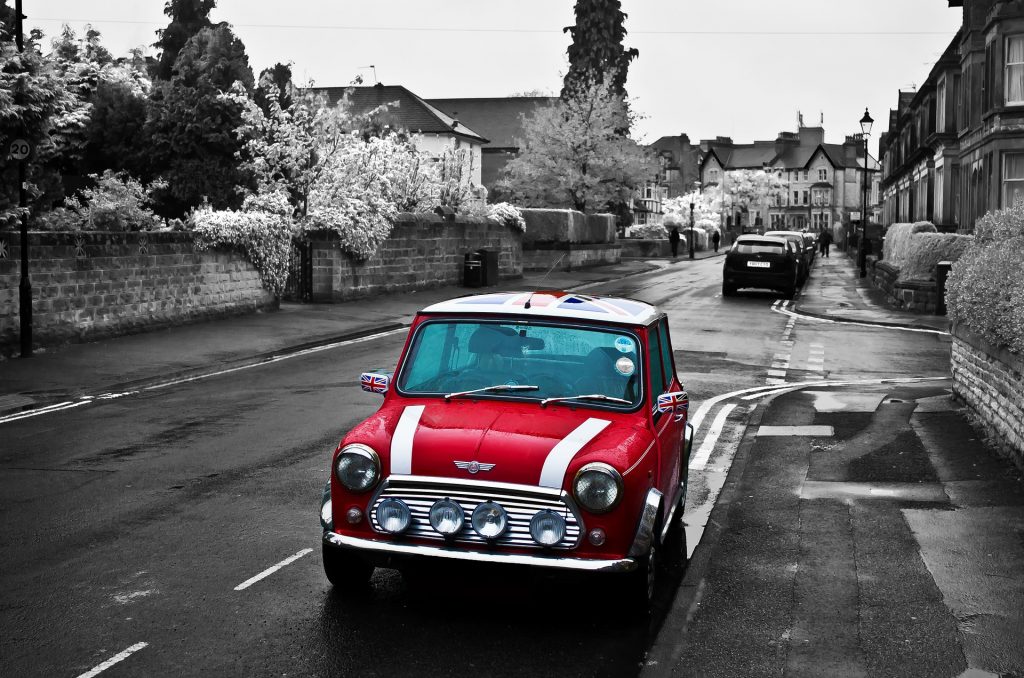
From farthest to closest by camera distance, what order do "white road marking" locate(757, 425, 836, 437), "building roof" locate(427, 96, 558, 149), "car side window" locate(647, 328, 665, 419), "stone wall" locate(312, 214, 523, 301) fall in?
"building roof" locate(427, 96, 558, 149)
"stone wall" locate(312, 214, 523, 301)
"white road marking" locate(757, 425, 836, 437)
"car side window" locate(647, 328, 665, 419)

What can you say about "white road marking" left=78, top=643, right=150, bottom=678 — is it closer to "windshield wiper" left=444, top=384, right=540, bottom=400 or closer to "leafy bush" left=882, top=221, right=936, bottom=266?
"windshield wiper" left=444, top=384, right=540, bottom=400

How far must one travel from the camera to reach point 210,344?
19.9 metres

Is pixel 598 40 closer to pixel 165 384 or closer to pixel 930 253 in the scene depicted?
pixel 930 253

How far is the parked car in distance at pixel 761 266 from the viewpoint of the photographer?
33219 millimetres

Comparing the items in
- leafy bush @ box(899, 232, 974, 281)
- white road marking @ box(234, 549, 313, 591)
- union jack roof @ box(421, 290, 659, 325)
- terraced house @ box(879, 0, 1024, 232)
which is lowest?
white road marking @ box(234, 549, 313, 591)

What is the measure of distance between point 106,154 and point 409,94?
190 ft

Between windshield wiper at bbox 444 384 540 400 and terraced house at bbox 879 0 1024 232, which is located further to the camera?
terraced house at bbox 879 0 1024 232

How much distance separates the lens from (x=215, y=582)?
6676mm

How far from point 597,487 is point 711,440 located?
6.33 meters

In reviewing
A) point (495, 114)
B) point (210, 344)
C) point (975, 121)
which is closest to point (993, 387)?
point (210, 344)

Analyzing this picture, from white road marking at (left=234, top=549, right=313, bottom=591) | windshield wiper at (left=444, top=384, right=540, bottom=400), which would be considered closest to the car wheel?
white road marking at (left=234, top=549, right=313, bottom=591)

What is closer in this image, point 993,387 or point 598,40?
point 993,387

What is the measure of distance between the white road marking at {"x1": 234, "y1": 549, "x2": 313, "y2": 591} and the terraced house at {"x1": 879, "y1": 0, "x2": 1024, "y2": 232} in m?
21.7

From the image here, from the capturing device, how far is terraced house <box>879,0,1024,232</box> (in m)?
33.8
